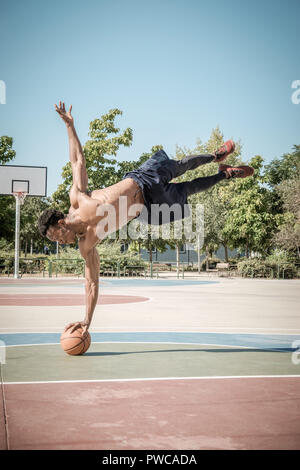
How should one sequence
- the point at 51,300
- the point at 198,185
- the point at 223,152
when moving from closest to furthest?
the point at 198,185, the point at 223,152, the point at 51,300

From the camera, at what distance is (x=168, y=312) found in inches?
446

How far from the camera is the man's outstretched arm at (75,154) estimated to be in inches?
230

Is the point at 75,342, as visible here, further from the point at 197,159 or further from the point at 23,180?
the point at 23,180

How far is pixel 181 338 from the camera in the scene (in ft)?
25.5

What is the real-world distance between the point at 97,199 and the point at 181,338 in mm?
3230

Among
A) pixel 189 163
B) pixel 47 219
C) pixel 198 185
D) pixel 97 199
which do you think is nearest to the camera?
pixel 47 219

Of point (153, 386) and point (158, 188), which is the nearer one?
point (153, 386)

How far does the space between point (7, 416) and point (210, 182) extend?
414 centimetres

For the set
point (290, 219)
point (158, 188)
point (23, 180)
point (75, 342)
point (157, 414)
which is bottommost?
point (157, 414)

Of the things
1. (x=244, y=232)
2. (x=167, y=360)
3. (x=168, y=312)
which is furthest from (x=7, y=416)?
(x=244, y=232)

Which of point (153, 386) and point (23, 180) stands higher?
point (23, 180)

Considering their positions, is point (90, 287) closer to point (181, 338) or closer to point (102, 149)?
point (181, 338)

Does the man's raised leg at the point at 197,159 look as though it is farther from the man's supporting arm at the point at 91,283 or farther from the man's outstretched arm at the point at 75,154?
the man's supporting arm at the point at 91,283

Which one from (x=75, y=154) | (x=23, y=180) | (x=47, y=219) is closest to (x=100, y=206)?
(x=47, y=219)
